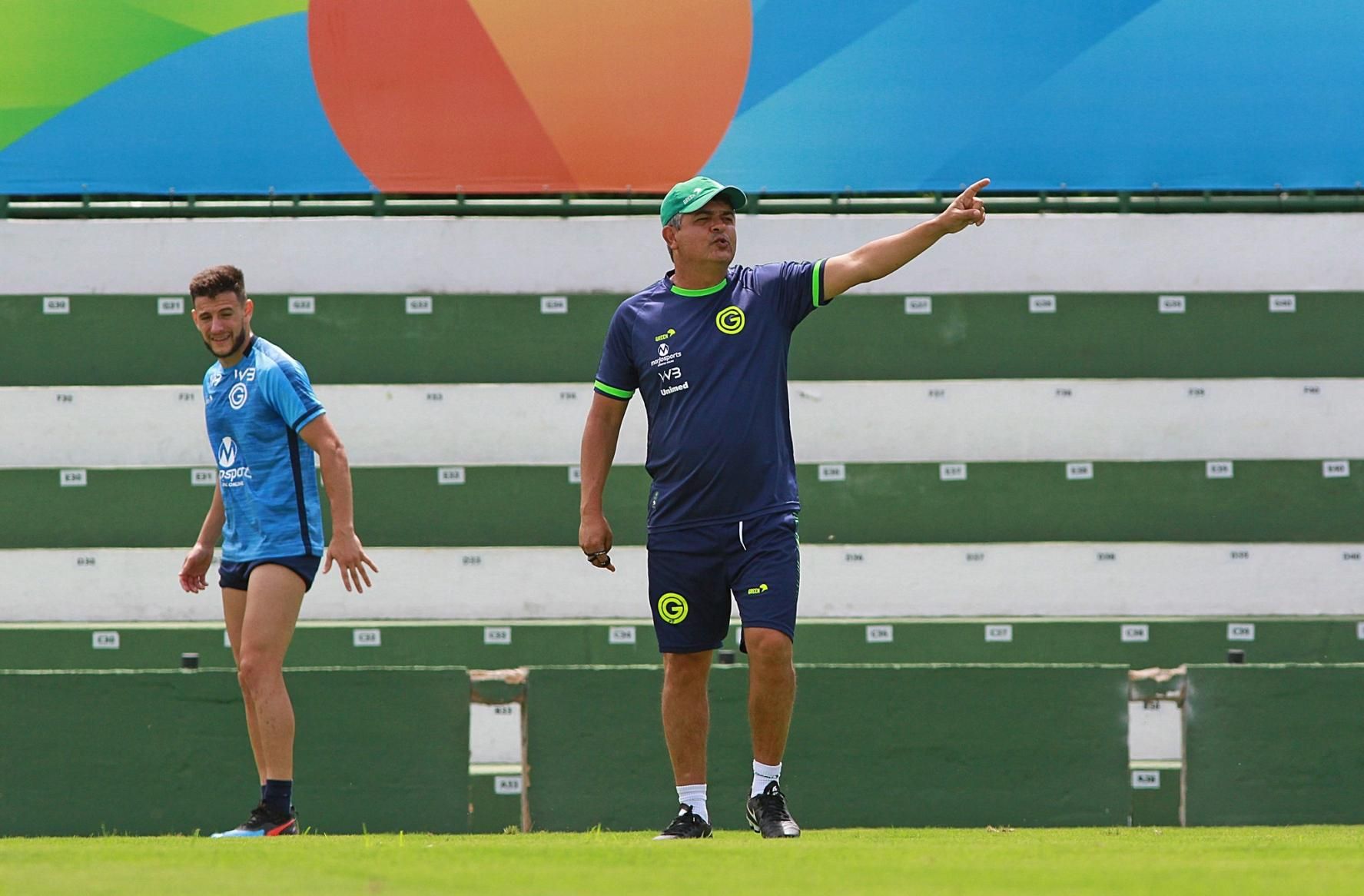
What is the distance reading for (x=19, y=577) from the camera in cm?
779

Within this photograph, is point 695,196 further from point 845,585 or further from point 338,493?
point 845,585

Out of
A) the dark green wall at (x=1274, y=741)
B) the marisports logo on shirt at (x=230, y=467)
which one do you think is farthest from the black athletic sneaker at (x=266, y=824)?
the dark green wall at (x=1274, y=741)

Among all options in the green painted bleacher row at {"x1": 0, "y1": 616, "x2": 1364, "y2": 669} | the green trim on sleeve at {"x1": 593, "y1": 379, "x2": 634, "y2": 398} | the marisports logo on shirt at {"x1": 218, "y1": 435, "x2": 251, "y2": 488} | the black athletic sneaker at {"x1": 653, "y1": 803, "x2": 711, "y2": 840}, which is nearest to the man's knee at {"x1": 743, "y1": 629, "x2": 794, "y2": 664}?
the black athletic sneaker at {"x1": 653, "y1": 803, "x2": 711, "y2": 840}

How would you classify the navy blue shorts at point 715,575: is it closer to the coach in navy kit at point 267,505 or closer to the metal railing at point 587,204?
the coach in navy kit at point 267,505

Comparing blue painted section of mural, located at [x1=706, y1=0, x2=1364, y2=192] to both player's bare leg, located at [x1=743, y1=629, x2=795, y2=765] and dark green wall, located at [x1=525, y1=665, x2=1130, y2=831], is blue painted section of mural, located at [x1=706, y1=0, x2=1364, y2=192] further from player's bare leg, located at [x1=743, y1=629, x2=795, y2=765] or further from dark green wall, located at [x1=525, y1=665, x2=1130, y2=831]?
player's bare leg, located at [x1=743, y1=629, x2=795, y2=765]

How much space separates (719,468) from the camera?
427 cm

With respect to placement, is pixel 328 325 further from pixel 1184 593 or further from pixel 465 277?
pixel 1184 593

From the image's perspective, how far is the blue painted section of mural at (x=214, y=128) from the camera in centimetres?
791

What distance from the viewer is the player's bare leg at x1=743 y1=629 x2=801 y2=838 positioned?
4.16m

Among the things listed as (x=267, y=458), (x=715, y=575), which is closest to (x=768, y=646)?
(x=715, y=575)

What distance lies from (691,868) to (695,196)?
6.11 feet

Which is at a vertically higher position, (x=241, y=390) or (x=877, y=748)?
(x=241, y=390)

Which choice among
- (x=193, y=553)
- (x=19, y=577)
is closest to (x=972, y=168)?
(x=193, y=553)

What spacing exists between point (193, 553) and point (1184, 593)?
479 centimetres
